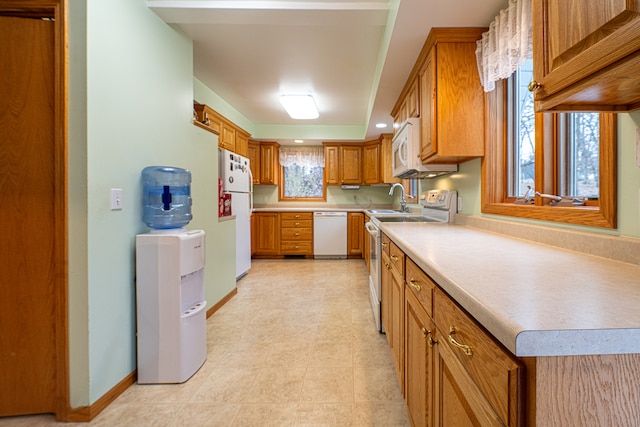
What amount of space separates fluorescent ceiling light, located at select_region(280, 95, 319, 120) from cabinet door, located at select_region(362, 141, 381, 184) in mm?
1522

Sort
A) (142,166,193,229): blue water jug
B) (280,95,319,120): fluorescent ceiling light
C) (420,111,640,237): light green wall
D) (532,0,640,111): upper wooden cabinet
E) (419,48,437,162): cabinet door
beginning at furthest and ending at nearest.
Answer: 1. (280,95,319,120): fluorescent ceiling light
2. (419,48,437,162): cabinet door
3. (142,166,193,229): blue water jug
4. (420,111,640,237): light green wall
5. (532,0,640,111): upper wooden cabinet

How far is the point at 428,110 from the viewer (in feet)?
6.79

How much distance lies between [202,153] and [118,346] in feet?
5.17

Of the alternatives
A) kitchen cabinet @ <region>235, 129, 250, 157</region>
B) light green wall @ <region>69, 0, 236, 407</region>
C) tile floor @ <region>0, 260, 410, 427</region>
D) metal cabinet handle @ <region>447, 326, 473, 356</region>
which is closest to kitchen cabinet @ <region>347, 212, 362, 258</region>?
kitchen cabinet @ <region>235, 129, 250, 157</region>

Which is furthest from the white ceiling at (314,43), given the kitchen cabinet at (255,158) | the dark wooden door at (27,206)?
the kitchen cabinet at (255,158)

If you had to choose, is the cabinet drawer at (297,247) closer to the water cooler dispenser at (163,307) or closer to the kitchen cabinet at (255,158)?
the kitchen cabinet at (255,158)

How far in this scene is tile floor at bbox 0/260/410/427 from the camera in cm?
146

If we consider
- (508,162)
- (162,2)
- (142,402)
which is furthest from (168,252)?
(508,162)

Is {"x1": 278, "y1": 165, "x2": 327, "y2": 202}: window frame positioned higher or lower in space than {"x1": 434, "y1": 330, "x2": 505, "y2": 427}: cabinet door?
higher

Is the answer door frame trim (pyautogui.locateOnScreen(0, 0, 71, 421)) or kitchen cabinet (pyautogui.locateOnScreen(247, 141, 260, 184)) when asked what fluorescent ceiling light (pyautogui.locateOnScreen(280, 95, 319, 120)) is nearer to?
kitchen cabinet (pyautogui.locateOnScreen(247, 141, 260, 184))

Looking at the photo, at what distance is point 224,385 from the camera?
1.71 meters

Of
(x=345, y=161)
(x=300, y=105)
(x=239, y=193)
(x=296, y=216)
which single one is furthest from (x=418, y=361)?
(x=345, y=161)

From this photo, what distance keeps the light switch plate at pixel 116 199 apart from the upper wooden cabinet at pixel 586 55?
74.9 inches

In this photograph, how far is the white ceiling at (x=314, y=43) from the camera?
1.82 m
